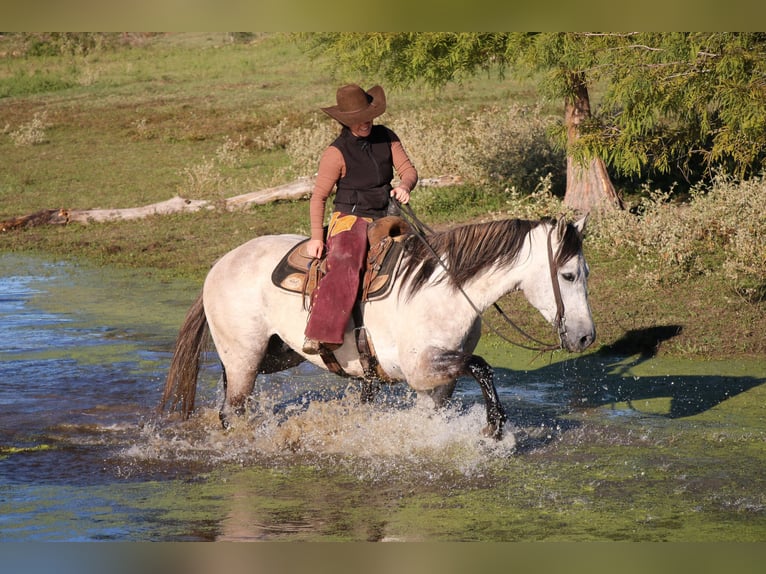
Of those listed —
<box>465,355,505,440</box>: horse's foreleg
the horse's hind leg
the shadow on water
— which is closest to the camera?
<box>465,355,505,440</box>: horse's foreleg

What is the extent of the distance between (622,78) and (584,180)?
3596 mm

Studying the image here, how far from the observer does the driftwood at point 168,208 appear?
52.3ft

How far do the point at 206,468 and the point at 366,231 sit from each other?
178 cm

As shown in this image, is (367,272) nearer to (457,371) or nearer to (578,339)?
(457,371)

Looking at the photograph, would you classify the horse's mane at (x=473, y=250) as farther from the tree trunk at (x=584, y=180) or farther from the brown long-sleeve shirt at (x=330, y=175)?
the tree trunk at (x=584, y=180)

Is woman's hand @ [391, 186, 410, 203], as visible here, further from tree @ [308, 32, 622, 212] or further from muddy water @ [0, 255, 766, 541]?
tree @ [308, 32, 622, 212]

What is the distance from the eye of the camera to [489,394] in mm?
6246

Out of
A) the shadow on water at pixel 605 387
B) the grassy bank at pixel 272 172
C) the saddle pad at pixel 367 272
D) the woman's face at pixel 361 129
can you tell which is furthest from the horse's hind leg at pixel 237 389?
the grassy bank at pixel 272 172

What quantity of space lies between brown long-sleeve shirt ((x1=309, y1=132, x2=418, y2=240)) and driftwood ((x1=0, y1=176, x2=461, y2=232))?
393 inches

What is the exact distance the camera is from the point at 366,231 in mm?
6508

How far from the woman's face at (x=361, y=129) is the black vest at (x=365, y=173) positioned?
0.16ft

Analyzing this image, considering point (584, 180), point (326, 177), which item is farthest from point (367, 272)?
Answer: point (584, 180)

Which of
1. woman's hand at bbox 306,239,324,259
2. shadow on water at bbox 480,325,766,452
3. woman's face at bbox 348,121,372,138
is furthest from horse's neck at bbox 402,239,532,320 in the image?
shadow on water at bbox 480,325,766,452

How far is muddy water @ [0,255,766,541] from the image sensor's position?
558cm
